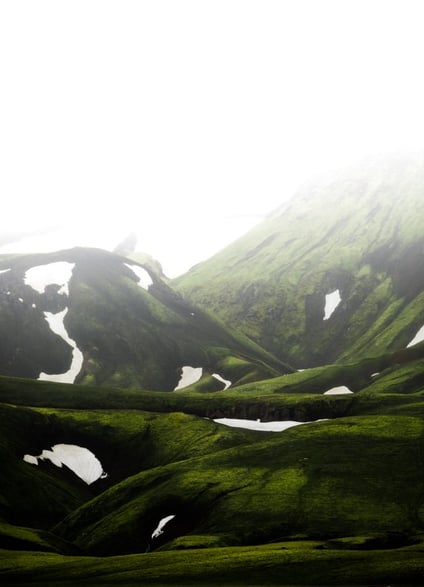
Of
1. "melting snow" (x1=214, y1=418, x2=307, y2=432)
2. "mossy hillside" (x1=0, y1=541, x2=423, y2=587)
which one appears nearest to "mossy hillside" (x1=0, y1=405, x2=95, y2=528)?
"mossy hillside" (x1=0, y1=541, x2=423, y2=587)

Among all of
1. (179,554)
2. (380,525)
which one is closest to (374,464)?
(380,525)

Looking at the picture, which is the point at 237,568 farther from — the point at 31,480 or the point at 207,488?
the point at 31,480

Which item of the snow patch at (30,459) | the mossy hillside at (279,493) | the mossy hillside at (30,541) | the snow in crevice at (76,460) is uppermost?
the snow patch at (30,459)

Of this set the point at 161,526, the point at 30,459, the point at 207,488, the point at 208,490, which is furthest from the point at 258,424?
the point at 161,526

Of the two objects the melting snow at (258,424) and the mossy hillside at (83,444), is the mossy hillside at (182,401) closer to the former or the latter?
the melting snow at (258,424)

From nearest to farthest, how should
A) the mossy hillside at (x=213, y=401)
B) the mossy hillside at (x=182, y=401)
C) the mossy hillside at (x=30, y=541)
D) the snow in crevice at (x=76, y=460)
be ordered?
the mossy hillside at (x=30, y=541) → the snow in crevice at (x=76, y=460) → the mossy hillside at (x=213, y=401) → the mossy hillside at (x=182, y=401)

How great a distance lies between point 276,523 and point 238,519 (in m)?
6.01

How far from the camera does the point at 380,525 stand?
8594 cm

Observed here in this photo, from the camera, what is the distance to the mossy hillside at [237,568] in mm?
60219

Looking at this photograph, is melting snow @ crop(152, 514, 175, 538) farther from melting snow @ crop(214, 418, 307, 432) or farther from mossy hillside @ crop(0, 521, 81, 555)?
melting snow @ crop(214, 418, 307, 432)

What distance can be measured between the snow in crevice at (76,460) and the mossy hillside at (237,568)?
51340mm

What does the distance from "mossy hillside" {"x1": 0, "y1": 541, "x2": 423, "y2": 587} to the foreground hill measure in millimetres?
229

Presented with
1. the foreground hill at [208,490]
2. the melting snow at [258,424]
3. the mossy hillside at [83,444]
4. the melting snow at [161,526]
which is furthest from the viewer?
the melting snow at [258,424]

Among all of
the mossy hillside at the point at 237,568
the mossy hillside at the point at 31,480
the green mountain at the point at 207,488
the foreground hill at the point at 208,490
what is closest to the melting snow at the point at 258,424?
the green mountain at the point at 207,488
